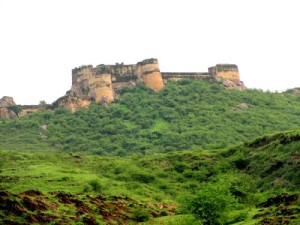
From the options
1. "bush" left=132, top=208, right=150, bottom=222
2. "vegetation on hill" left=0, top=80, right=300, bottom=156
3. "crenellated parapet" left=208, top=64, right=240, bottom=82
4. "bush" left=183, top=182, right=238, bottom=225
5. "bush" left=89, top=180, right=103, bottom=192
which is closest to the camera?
"bush" left=183, top=182, right=238, bottom=225

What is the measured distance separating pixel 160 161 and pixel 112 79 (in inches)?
1717

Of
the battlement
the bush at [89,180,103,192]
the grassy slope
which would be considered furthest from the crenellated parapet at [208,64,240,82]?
the bush at [89,180,103,192]

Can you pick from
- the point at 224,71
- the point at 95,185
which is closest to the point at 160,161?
the point at 95,185

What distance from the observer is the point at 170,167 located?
78250mm

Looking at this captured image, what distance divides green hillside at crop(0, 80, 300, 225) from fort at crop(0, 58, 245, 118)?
5.91 ft

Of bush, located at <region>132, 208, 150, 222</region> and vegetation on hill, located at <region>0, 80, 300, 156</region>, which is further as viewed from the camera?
vegetation on hill, located at <region>0, 80, 300, 156</region>

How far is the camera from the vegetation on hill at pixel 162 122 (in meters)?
103

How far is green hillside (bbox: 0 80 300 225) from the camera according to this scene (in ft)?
159

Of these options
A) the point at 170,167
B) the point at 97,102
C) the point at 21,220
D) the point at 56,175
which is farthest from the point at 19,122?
the point at 21,220

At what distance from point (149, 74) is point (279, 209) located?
80508 millimetres

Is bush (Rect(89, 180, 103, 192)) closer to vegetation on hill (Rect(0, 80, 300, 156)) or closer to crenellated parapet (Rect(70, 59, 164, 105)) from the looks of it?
vegetation on hill (Rect(0, 80, 300, 156))

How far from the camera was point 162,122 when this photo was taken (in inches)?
4498

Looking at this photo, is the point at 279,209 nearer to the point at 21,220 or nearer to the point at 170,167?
the point at 21,220

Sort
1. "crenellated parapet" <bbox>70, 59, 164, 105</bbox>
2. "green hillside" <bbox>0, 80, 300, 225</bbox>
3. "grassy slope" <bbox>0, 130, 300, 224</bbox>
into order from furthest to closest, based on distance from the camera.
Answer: "crenellated parapet" <bbox>70, 59, 164, 105</bbox> < "grassy slope" <bbox>0, 130, 300, 224</bbox> < "green hillside" <bbox>0, 80, 300, 225</bbox>
